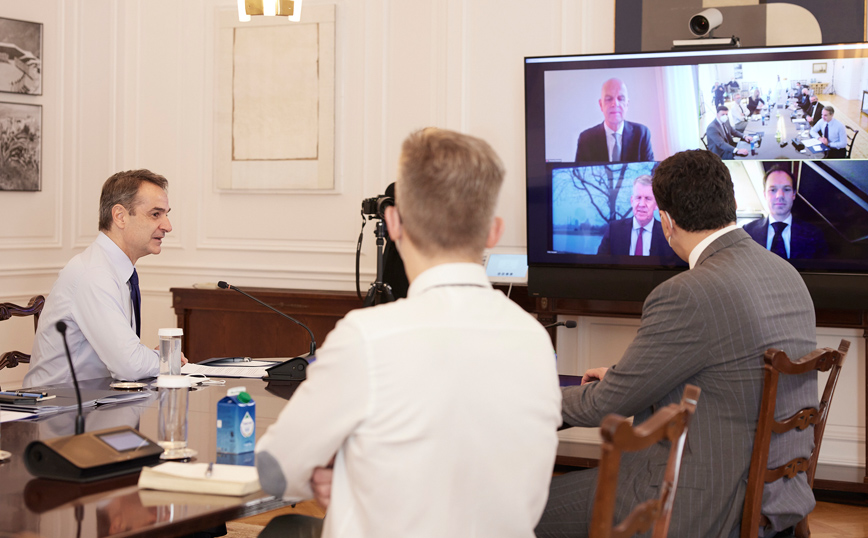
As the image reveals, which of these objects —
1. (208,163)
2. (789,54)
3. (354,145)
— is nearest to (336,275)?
(354,145)

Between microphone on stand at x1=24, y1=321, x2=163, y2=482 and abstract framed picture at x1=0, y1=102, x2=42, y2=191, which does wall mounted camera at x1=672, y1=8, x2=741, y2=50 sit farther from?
abstract framed picture at x1=0, y1=102, x2=42, y2=191

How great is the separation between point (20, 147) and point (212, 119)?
1146mm

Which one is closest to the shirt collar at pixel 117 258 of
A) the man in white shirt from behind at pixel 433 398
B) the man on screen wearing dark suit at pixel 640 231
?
the man in white shirt from behind at pixel 433 398

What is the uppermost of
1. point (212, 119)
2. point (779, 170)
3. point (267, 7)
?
point (267, 7)

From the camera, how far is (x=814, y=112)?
145 inches

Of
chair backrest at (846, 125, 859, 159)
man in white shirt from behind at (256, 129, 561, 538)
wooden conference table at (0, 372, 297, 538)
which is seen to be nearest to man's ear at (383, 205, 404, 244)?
man in white shirt from behind at (256, 129, 561, 538)

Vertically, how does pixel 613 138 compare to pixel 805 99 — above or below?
below

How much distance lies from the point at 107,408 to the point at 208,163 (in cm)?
336

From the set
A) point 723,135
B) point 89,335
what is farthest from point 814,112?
point 89,335

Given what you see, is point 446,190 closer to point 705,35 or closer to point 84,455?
point 84,455

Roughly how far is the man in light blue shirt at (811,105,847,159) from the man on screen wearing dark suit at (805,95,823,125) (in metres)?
0.02

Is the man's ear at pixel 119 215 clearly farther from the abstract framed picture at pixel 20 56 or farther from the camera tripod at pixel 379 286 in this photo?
the abstract framed picture at pixel 20 56

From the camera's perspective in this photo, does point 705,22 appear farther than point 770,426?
Yes

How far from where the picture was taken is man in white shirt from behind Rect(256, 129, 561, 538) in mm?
1199
